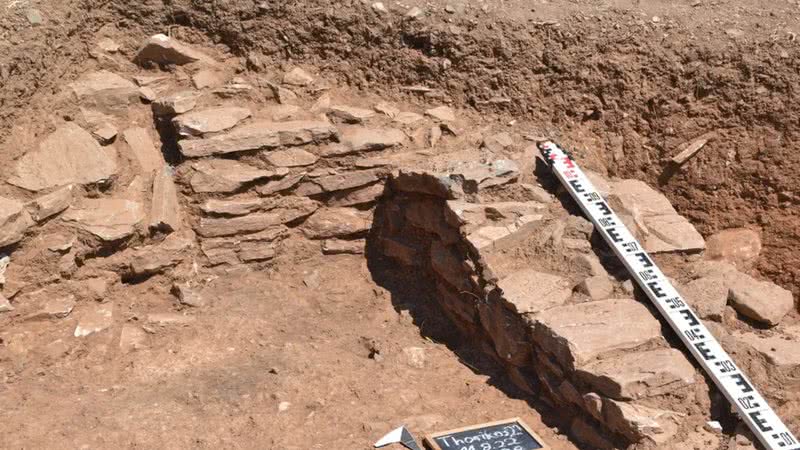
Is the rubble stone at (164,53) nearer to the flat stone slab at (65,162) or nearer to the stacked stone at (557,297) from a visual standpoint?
the flat stone slab at (65,162)

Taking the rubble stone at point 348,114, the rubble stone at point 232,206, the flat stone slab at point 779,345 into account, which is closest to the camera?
the flat stone slab at point 779,345

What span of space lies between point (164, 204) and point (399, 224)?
55.6 inches

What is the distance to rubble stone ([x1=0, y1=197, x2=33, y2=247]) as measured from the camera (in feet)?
17.0

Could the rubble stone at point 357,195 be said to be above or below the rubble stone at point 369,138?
below

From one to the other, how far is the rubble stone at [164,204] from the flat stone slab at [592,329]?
2235 millimetres

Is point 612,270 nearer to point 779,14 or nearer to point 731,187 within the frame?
point 731,187

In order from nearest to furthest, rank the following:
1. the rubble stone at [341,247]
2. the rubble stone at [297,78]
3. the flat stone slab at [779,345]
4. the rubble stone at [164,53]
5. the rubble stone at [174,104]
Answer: the flat stone slab at [779,345], the rubble stone at [174,104], the rubble stone at [341,247], the rubble stone at [164,53], the rubble stone at [297,78]

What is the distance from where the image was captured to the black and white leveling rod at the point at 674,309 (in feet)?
14.5

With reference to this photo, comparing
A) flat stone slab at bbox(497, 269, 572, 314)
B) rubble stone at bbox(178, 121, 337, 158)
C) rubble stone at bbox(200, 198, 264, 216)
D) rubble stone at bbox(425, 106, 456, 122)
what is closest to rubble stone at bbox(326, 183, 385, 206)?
rubble stone at bbox(178, 121, 337, 158)

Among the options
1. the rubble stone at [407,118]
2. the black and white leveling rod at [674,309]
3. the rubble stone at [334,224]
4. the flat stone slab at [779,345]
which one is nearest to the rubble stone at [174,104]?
the rubble stone at [334,224]

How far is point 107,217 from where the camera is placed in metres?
5.59

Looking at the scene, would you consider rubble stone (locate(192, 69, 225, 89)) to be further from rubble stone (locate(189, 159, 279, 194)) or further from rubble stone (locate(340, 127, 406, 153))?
rubble stone (locate(340, 127, 406, 153))

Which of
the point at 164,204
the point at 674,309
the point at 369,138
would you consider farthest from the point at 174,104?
the point at 674,309

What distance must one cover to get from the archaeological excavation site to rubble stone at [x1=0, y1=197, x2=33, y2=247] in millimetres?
20
